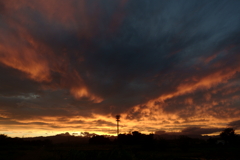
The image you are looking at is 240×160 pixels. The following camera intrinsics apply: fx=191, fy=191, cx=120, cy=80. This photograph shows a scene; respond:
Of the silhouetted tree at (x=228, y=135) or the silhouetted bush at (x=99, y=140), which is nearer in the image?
the silhouetted bush at (x=99, y=140)

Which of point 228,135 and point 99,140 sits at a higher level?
point 228,135

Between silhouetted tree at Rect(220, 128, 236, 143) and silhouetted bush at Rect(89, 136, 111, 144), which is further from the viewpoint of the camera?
silhouetted tree at Rect(220, 128, 236, 143)

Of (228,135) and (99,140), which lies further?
(228,135)

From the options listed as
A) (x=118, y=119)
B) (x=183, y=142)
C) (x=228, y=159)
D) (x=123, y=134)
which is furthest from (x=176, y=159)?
(x=123, y=134)

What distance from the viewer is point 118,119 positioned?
82.4 metres

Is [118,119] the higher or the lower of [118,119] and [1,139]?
the higher

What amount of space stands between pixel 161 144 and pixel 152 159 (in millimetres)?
38824

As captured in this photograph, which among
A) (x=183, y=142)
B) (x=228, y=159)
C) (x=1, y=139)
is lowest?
(x=228, y=159)

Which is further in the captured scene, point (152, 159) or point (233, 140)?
point (233, 140)

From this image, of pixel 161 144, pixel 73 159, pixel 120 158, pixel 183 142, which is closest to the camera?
pixel 120 158

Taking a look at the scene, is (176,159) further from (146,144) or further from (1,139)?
(1,139)

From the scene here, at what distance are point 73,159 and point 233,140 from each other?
12684cm

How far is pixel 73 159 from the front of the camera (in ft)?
84.9

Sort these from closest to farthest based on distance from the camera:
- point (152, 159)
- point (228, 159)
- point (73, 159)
Result: point (73, 159)
point (152, 159)
point (228, 159)
